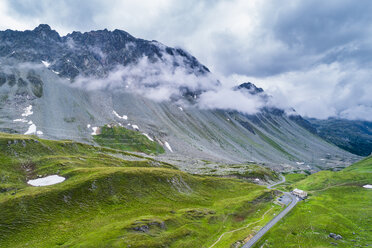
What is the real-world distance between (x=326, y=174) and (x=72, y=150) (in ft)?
562

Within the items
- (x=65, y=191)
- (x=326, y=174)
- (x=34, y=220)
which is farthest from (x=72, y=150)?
(x=326, y=174)

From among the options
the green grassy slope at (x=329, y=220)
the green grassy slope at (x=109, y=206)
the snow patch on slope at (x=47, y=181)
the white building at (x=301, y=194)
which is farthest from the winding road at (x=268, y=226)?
the snow patch on slope at (x=47, y=181)

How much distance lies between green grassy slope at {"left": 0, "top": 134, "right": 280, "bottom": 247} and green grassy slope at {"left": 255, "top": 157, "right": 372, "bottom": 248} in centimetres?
1015

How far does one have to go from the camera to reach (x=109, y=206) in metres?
81.0

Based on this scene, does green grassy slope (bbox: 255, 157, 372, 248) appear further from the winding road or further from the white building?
the white building

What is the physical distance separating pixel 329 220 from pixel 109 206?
80.0m

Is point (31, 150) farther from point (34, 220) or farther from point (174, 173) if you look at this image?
point (174, 173)

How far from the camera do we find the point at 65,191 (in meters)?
78.7

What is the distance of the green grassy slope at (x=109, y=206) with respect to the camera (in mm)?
61844

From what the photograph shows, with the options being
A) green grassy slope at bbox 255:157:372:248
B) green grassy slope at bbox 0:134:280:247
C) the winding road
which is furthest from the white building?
green grassy slope at bbox 0:134:280:247

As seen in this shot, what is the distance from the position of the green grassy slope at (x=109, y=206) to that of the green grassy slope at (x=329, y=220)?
10150mm

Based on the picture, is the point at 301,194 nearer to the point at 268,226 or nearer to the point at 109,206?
the point at 268,226

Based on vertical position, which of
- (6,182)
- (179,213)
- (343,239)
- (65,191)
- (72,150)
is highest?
(72,150)

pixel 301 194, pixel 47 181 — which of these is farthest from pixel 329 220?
pixel 47 181
